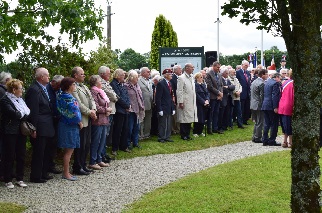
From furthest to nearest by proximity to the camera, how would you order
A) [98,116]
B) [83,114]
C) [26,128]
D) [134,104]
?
1. [134,104]
2. [98,116]
3. [83,114]
4. [26,128]

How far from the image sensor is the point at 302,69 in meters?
4.51

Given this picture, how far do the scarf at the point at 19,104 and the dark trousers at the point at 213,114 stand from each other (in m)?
8.30

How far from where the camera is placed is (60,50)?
12.1 m

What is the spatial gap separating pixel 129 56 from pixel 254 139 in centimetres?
4532

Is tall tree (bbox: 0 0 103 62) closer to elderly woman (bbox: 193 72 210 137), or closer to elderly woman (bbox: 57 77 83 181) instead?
elderly woman (bbox: 57 77 83 181)

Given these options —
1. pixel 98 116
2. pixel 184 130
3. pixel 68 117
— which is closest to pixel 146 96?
pixel 184 130

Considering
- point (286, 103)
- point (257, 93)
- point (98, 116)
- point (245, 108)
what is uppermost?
point (257, 93)

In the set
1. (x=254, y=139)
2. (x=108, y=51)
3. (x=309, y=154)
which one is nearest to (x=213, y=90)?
(x=254, y=139)

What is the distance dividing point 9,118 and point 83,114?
5.19 feet

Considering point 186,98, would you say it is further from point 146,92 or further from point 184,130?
point 146,92

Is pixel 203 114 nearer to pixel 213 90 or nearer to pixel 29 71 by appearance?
pixel 213 90

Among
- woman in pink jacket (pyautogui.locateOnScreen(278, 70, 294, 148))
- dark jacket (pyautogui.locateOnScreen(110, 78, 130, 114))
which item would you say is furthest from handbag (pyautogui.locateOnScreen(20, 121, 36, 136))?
woman in pink jacket (pyautogui.locateOnScreen(278, 70, 294, 148))

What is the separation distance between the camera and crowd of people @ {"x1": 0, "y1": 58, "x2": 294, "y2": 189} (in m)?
9.68

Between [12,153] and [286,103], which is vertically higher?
[286,103]
